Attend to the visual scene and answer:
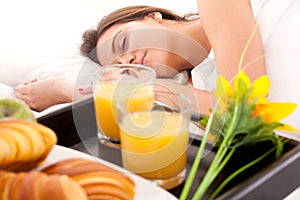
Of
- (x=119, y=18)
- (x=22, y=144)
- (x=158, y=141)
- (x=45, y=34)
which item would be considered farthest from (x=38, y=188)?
(x=45, y=34)

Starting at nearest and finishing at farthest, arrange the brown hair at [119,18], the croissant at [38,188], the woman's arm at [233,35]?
1. the croissant at [38,188]
2. the woman's arm at [233,35]
3. the brown hair at [119,18]

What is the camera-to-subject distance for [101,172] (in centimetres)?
41

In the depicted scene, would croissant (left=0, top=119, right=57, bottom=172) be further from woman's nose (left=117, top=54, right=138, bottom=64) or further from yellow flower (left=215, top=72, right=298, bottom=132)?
woman's nose (left=117, top=54, right=138, bottom=64)

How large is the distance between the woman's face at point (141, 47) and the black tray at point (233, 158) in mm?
341

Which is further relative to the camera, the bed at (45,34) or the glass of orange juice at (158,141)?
the bed at (45,34)

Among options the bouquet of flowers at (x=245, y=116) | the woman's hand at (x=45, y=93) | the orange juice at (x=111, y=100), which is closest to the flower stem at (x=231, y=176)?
the bouquet of flowers at (x=245, y=116)

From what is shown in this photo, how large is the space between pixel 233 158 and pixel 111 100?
194 millimetres

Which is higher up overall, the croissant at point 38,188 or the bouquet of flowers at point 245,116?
the croissant at point 38,188

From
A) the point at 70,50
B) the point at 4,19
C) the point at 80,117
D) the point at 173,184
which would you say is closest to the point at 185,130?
the point at 173,184

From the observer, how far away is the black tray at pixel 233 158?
61 centimetres

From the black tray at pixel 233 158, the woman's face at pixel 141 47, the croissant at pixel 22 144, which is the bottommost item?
the woman's face at pixel 141 47

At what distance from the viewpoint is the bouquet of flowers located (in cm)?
64

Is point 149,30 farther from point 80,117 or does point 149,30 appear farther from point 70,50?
point 70,50

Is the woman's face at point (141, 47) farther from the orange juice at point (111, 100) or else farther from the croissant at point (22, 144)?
the croissant at point (22, 144)
